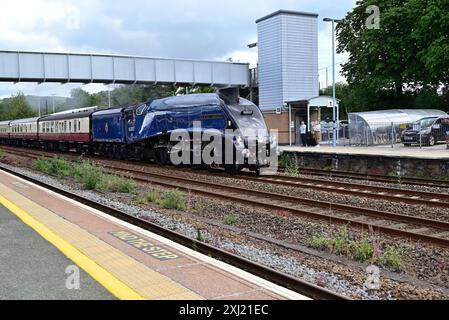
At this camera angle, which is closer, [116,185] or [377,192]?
[377,192]

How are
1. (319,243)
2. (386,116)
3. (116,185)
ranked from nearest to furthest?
(319,243) → (116,185) → (386,116)

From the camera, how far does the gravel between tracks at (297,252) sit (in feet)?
18.5

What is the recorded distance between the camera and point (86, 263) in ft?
18.1

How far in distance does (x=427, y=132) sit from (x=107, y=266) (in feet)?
78.3

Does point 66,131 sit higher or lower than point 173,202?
higher

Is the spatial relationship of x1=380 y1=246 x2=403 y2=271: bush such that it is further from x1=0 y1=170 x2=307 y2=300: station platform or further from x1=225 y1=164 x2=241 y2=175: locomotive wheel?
x1=225 y1=164 x2=241 y2=175: locomotive wheel

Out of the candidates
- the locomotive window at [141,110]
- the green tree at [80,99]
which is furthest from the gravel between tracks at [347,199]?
the green tree at [80,99]

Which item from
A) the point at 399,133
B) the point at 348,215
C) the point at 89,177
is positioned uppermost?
the point at 399,133

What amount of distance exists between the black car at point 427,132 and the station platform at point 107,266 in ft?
A: 71.3

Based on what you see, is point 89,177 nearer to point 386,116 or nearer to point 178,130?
point 178,130

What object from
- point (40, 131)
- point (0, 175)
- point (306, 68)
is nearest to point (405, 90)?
point (306, 68)

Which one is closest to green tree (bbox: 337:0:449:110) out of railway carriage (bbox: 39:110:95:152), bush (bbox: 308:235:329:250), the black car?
the black car

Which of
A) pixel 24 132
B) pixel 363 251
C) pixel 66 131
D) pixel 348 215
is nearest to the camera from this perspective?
pixel 363 251

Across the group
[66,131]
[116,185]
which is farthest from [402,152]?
[66,131]
